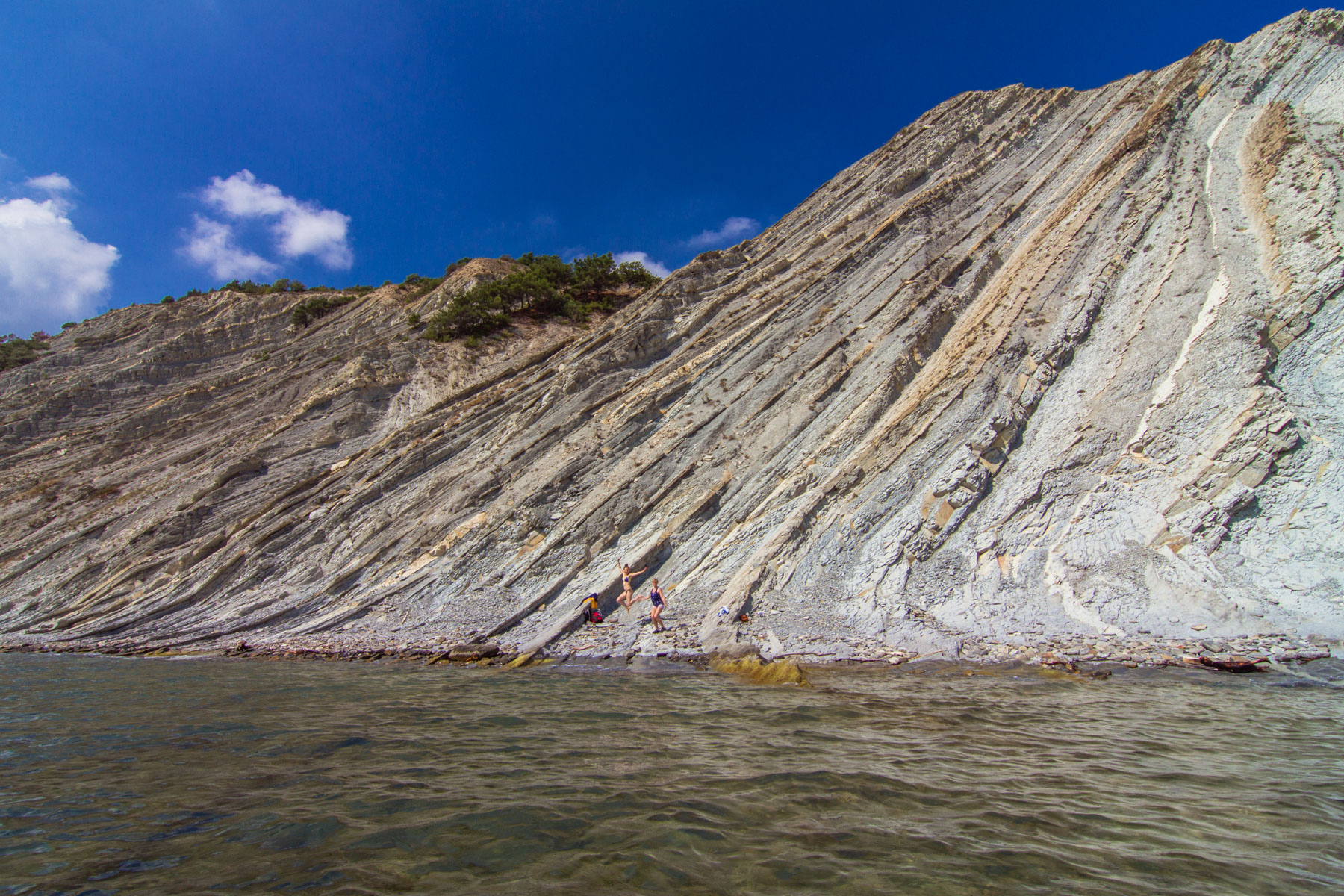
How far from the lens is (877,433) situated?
1669 centimetres

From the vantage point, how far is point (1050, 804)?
4.37m

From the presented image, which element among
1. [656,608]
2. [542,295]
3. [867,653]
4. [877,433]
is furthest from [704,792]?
[542,295]

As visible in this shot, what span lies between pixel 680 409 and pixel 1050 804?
17.1 meters

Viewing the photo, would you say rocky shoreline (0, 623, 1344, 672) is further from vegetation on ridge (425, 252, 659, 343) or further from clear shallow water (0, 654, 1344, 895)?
vegetation on ridge (425, 252, 659, 343)

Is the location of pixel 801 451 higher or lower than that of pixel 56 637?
higher

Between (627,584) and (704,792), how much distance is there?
423 inches

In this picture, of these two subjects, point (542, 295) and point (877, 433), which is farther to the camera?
point (542, 295)

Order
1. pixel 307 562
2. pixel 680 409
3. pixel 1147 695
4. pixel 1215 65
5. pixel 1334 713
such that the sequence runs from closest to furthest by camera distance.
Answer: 1. pixel 1334 713
2. pixel 1147 695
3. pixel 307 562
4. pixel 680 409
5. pixel 1215 65

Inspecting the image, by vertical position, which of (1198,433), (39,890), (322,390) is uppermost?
(322,390)

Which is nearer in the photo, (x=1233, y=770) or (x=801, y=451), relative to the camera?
(x=1233, y=770)

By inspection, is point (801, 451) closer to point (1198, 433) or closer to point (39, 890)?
point (1198, 433)

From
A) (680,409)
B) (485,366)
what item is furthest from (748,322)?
(485,366)

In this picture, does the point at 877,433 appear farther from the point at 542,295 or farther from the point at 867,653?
the point at 542,295

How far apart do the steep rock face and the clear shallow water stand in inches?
168
